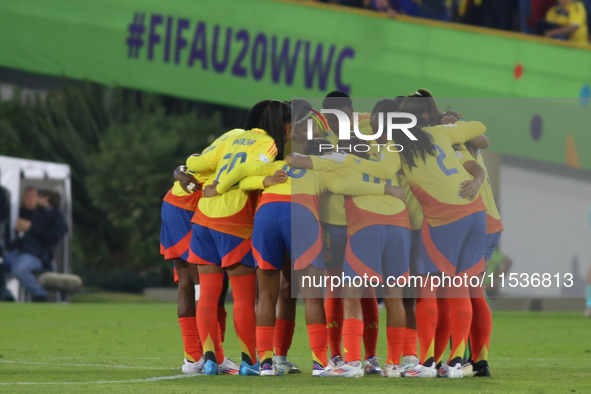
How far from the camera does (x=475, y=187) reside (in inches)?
273

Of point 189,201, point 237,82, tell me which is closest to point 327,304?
point 189,201

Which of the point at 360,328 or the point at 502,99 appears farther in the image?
the point at 502,99

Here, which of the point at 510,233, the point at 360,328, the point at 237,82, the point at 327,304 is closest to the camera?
the point at 360,328

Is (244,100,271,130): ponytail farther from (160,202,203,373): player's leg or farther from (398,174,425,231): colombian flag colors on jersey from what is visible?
(398,174,425,231): colombian flag colors on jersey

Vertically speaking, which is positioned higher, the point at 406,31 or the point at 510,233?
the point at 406,31

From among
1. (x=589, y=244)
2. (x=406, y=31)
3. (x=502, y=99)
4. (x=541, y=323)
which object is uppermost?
(x=406, y=31)

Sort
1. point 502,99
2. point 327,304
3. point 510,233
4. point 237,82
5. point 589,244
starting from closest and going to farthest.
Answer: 1. point 327,304
2. point 589,244
3. point 510,233
4. point 502,99
5. point 237,82

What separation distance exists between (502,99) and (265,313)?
12518mm

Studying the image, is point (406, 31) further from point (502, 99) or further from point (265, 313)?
point (265, 313)

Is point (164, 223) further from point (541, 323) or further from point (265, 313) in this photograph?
point (541, 323)

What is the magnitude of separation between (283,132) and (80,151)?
15830 mm

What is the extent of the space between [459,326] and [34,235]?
11.5 metres

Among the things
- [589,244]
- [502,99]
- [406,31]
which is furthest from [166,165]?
[589,244]

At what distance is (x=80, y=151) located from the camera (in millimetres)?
22094
